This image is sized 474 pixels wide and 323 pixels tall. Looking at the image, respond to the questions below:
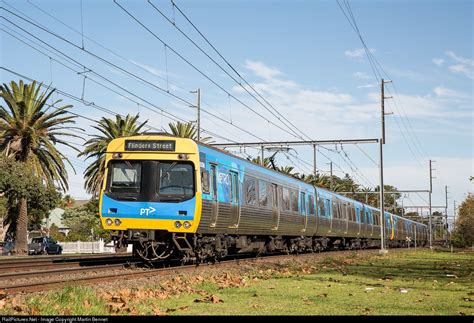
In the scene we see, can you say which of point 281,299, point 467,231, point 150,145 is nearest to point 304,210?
point 150,145

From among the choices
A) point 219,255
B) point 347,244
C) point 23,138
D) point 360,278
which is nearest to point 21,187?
point 23,138

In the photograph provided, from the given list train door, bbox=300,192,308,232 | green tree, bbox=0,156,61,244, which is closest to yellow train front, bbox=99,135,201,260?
train door, bbox=300,192,308,232

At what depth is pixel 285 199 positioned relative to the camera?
85.1ft

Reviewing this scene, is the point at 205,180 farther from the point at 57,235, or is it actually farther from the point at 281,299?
the point at 57,235

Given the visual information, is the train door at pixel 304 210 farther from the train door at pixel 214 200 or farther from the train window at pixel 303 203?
the train door at pixel 214 200

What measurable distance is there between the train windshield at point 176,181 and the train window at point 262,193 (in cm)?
611

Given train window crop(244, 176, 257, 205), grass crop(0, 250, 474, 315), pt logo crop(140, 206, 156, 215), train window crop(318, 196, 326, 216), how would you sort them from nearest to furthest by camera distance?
grass crop(0, 250, 474, 315), pt logo crop(140, 206, 156, 215), train window crop(244, 176, 257, 205), train window crop(318, 196, 326, 216)

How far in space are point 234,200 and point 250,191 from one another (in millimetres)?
1832

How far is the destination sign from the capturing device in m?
17.0

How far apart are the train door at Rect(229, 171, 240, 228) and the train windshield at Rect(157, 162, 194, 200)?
2976mm

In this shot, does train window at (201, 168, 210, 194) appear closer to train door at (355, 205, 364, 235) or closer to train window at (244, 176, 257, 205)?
train window at (244, 176, 257, 205)

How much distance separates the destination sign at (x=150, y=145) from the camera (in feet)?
55.7

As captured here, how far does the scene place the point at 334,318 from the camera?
784 centimetres

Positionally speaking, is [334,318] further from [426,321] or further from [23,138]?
[23,138]
